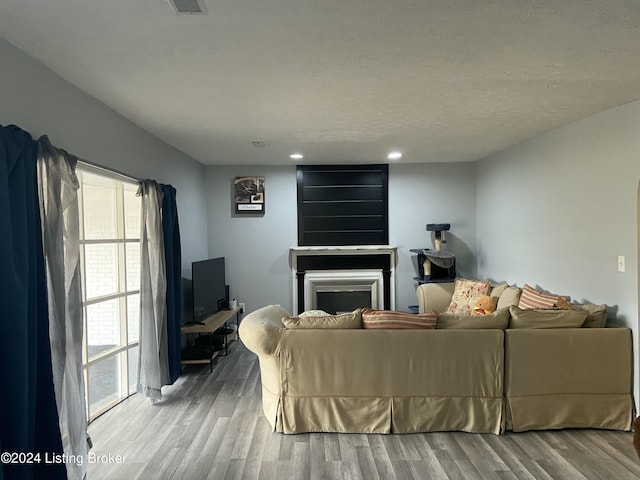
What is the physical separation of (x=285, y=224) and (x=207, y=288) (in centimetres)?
160

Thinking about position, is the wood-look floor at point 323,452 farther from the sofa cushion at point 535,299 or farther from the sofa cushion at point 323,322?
the sofa cushion at point 535,299

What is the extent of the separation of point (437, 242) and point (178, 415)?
3984 millimetres

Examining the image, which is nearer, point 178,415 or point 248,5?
point 248,5

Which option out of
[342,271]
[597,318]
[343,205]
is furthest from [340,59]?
[342,271]

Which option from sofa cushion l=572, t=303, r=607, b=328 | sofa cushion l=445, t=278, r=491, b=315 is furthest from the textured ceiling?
sofa cushion l=445, t=278, r=491, b=315

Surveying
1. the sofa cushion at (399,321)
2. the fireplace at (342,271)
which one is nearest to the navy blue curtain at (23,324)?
the sofa cushion at (399,321)

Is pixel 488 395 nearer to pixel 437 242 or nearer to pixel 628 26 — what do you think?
pixel 628 26

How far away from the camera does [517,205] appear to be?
4562 millimetres

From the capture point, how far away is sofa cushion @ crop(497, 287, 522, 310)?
161 inches

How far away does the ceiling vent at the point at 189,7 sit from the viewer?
159 cm

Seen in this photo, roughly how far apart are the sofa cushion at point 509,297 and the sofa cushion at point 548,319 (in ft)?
3.46

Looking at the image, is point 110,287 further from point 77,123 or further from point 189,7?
point 189,7

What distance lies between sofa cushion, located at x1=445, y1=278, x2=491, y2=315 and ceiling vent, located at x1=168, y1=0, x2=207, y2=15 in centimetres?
424

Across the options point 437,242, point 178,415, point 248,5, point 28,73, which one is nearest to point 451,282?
point 437,242
